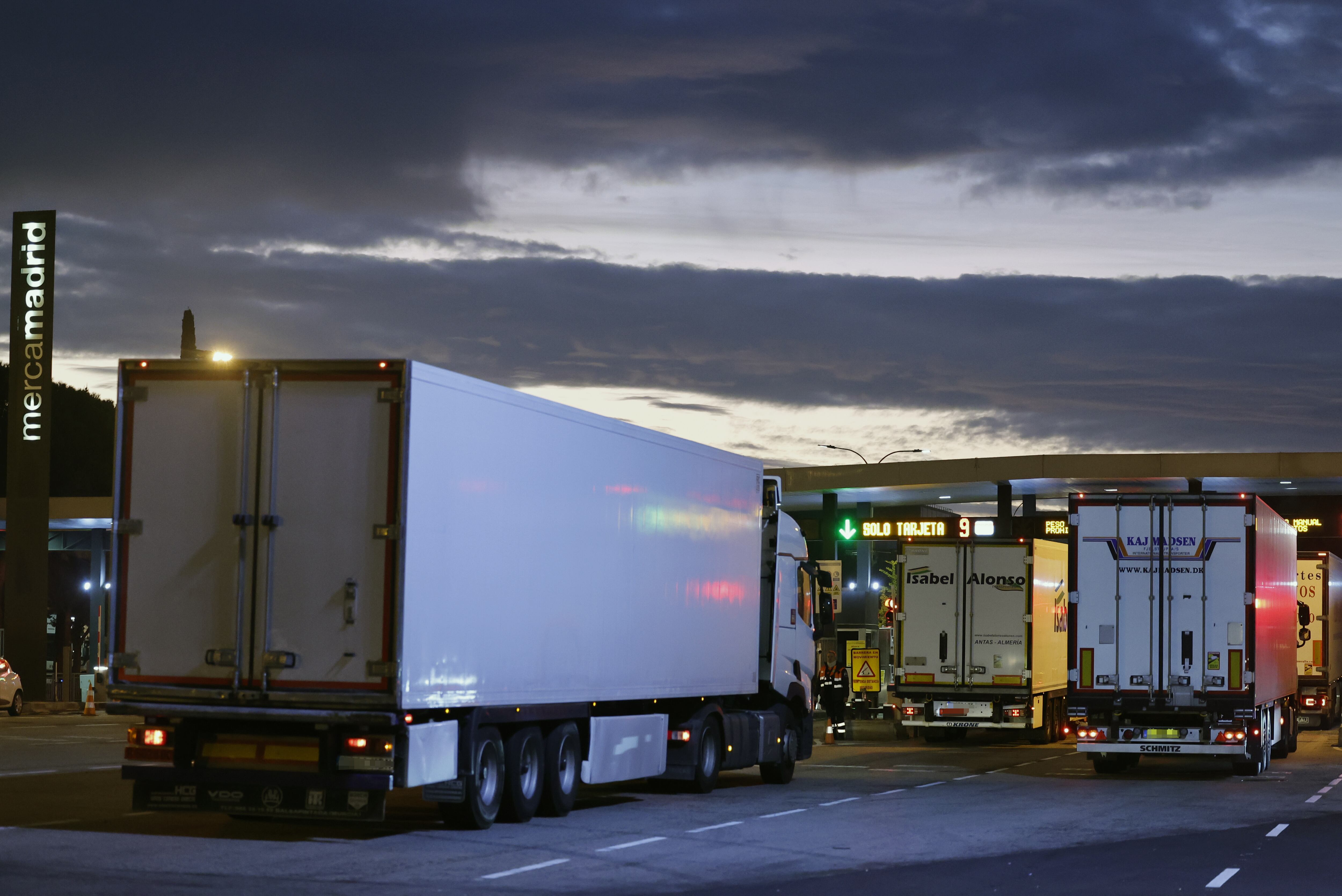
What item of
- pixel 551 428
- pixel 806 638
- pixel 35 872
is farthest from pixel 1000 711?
pixel 35 872

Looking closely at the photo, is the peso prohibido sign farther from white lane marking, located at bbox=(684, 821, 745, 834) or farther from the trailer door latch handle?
the trailer door latch handle

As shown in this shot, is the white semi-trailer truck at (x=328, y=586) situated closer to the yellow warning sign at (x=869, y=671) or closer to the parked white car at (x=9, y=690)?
the yellow warning sign at (x=869, y=671)

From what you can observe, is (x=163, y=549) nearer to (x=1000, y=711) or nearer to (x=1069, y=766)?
(x=1069, y=766)

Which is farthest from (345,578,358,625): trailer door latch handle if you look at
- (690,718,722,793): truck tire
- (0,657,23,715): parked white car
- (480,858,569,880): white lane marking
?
A: (0,657,23,715): parked white car

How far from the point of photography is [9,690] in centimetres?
4009

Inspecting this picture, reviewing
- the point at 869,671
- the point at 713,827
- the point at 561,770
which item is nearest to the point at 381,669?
the point at 561,770

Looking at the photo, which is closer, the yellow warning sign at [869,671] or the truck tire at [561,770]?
the truck tire at [561,770]

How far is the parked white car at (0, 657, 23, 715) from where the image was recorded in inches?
1574

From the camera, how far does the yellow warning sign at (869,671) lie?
36406 mm

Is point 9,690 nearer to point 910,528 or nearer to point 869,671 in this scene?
point 869,671

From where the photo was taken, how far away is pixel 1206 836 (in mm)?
16531

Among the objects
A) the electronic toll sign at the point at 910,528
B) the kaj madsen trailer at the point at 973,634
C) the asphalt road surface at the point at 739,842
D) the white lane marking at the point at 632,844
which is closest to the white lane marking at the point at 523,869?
the asphalt road surface at the point at 739,842

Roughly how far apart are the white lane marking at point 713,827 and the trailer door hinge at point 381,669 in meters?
3.72

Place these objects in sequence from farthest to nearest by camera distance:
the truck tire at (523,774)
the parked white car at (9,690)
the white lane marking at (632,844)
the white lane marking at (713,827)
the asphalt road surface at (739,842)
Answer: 1. the parked white car at (9,690)
2. the white lane marking at (713,827)
3. the truck tire at (523,774)
4. the white lane marking at (632,844)
5. the asphalt road surface at (739,842)
